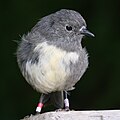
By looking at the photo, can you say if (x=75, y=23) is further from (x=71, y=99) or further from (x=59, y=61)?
(x=71, y=99)

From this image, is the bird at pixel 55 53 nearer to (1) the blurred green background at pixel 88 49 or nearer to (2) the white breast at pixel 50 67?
(2) the white breast at pixel 50 67

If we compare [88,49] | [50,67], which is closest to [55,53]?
[50,67]

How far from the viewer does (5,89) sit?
553 cm

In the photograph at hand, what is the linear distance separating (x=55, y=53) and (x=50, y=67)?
10 cm

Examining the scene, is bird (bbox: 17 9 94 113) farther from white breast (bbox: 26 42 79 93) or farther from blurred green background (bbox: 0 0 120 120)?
blurred green background (bbox: 0 0 120 120)

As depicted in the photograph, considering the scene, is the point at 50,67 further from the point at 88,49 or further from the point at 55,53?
the point at 88,49

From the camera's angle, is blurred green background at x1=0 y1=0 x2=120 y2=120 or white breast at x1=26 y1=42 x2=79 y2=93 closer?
white breast at x1=26 y1=42 x2=79 y2=93

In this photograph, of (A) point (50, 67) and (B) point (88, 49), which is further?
(B) point (88, 49)

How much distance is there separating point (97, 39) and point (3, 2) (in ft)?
3.08

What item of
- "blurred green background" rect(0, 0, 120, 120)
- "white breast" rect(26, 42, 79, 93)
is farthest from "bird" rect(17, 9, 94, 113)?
"blurred green background" rect(0, 0, 120, 120)

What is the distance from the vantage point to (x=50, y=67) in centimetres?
360

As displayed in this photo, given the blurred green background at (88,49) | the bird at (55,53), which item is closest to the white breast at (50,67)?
the bird at (55,53)

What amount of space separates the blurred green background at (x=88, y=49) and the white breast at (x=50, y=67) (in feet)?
5.84

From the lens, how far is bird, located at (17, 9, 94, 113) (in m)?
3.63
